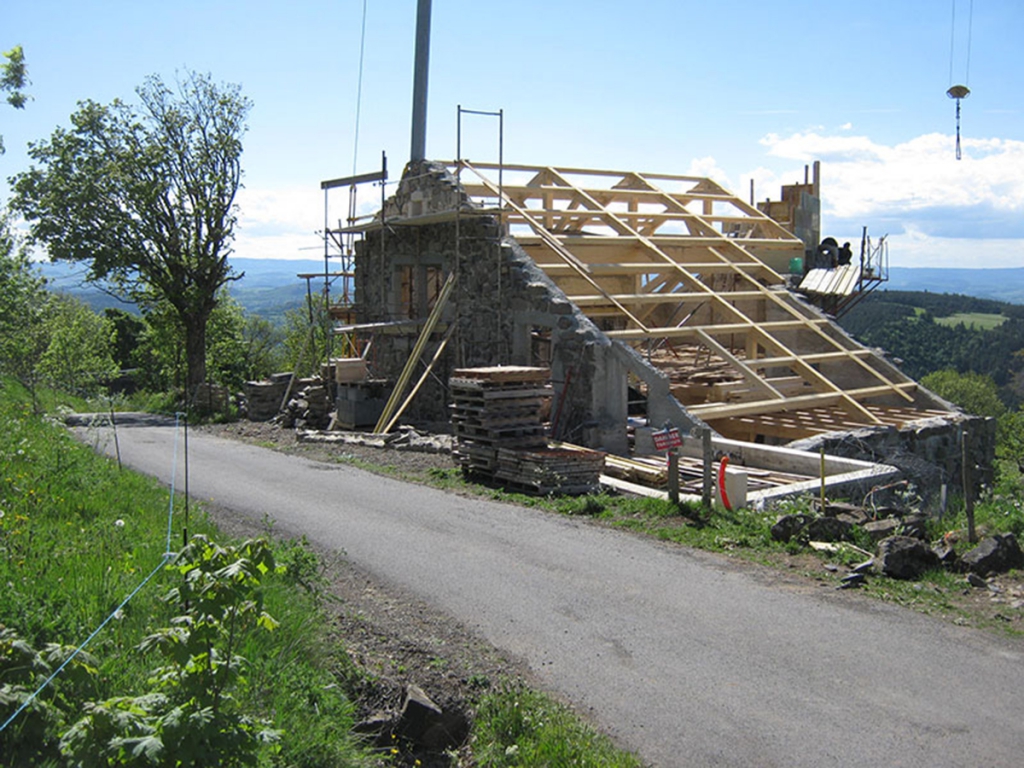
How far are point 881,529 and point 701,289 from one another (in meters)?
10.7

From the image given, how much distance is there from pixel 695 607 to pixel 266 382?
20.3 metres

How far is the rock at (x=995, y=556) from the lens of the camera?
9148 millimetres

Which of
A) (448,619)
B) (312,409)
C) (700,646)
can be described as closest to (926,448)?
(700,646)

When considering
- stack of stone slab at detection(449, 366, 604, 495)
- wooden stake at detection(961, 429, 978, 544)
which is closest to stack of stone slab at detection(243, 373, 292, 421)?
stack of stone slab at detection(449, 366, 604, 495)

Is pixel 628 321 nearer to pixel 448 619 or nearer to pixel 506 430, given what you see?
pixel 506 430

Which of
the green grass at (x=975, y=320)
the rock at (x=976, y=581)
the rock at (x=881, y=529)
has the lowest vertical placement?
the rock at (x=976, y=581)

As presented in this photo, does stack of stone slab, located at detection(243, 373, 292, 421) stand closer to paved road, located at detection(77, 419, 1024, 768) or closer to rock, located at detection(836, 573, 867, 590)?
paved road, located at detection(77, 419, 1024, 768)

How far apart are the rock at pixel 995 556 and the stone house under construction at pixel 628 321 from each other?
558 cm

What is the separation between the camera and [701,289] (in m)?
20.2

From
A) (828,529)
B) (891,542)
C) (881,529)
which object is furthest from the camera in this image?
(828,529)

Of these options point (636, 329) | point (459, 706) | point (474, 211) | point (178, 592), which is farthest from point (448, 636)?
point (474, 211)

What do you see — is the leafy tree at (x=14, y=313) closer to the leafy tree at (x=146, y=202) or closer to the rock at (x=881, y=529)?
the leafy tree at (x=146, y=202)

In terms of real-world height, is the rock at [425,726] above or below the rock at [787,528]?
below

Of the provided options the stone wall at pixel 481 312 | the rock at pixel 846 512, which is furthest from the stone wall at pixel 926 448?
the rock at pixel 846 512
